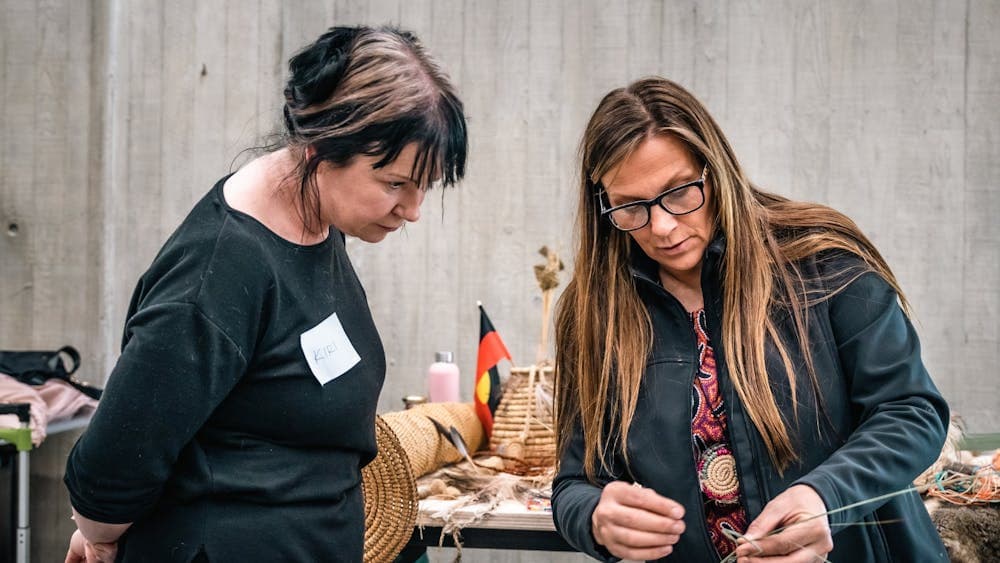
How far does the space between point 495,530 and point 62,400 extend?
1.71 meters

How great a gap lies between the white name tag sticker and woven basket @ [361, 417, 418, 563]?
0.78m

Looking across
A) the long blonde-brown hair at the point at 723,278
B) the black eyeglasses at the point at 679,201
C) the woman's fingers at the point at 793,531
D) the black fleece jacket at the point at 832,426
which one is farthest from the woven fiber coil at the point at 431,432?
the woman's fingers at the point at 793,531

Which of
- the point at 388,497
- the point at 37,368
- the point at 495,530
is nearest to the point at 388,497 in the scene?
the point at 388,497

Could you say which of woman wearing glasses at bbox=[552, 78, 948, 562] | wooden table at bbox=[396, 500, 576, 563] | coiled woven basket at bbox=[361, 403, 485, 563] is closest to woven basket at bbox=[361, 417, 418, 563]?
coiled woven basket at bbox=[361, 403, 485, 563]

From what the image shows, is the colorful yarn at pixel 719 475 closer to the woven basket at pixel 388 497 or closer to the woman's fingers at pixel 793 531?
the woman's fingers at pixel 793 531

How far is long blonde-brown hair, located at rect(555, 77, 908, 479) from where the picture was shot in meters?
1.46

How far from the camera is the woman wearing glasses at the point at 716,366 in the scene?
1.37 m

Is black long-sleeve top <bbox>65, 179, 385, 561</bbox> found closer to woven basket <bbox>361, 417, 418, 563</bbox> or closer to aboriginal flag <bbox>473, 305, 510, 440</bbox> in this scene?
woven basket <bbox>361, 417, 418, 563</bbox>

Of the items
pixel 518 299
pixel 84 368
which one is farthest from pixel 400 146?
pixel 84 368

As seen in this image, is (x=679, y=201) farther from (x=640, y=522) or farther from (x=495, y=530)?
(x=495, y=530)

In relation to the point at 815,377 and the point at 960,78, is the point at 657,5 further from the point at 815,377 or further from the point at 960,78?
the point at 815,377

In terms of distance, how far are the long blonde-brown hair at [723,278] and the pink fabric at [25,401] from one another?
1983 mm

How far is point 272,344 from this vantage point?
1216mm

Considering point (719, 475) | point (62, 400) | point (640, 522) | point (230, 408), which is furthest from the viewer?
point (62, 400)
